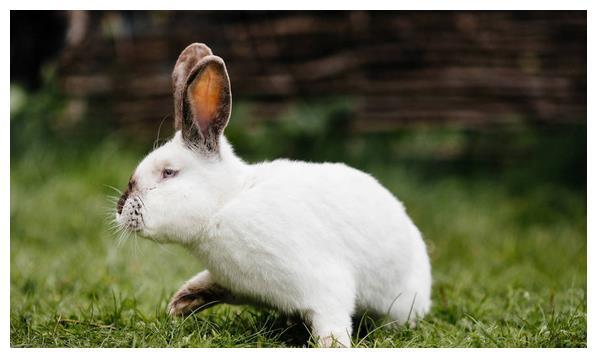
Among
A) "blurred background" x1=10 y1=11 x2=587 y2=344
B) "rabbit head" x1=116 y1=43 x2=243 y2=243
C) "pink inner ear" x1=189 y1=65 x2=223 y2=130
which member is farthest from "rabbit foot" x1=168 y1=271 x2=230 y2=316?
"blurred background" x1=10 y1=11 x2=587 y2=344

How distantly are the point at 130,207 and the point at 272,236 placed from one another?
0.51 meters

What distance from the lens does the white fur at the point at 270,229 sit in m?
2.62

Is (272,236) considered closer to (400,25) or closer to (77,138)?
(77,138)

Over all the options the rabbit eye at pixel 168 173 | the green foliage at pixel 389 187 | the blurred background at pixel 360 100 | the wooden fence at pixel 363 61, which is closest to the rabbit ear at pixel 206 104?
the rabbit eye at pixel 168 173

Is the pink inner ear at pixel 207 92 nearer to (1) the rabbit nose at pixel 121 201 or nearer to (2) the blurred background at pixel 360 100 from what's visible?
(1) the rabbit nose at pixel 121 201

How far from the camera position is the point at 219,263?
2.69m

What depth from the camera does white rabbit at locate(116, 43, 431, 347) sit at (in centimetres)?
262

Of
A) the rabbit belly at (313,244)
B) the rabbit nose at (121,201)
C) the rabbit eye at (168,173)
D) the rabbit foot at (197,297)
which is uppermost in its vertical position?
the rabbit eye at (168,173)

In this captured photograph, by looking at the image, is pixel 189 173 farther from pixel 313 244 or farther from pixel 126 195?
pixel 313 244

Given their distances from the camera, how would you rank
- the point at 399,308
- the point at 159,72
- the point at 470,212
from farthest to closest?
the point at 159,72, the point at 470,212, the point at 399,308

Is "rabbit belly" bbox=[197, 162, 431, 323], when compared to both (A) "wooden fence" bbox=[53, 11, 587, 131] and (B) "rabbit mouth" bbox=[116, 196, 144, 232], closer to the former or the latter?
(B) "rabbit mouth" bbox=[116, 196, 144, 232]

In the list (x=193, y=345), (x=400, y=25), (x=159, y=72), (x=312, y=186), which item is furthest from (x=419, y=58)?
(x=193, y=345)

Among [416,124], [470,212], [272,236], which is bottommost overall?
[470,212]

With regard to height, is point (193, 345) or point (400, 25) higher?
point (400, 25)
